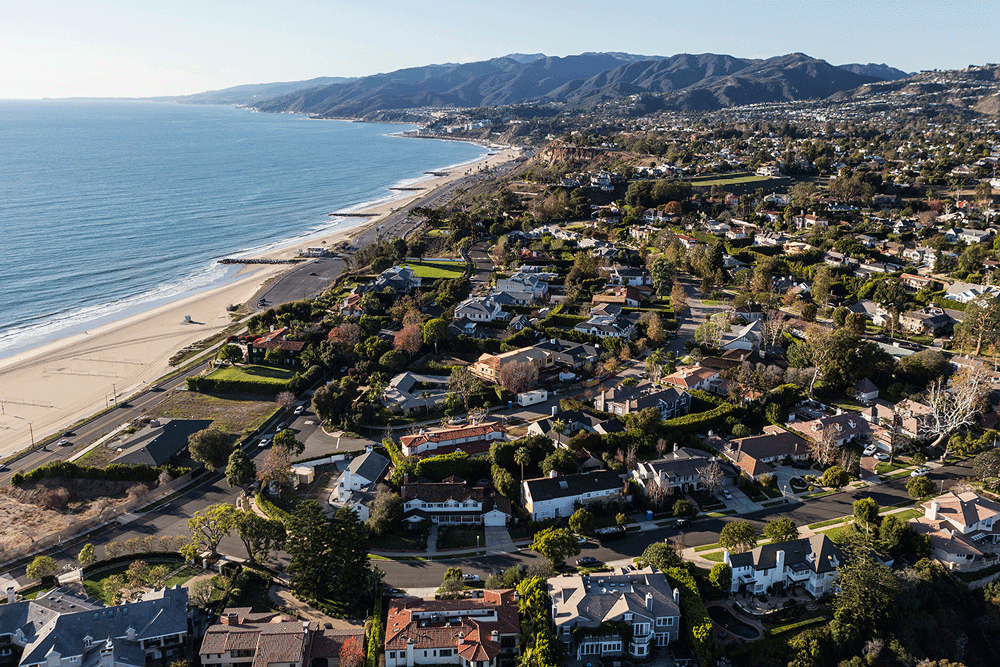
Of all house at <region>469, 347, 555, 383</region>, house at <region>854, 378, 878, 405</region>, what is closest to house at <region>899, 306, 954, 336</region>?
house at <region>854, 378, 878, 405</region>

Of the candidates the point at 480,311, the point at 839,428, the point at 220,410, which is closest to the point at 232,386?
the point at 220,410

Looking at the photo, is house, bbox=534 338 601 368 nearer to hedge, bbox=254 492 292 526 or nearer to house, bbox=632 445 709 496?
house, bbox=632 445 709 496

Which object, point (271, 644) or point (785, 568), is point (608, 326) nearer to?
point (785, 568)

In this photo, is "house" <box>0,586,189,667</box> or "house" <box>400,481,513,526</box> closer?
"house" <box>0,586,189,667</box>

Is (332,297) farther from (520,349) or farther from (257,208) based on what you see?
(257,208)

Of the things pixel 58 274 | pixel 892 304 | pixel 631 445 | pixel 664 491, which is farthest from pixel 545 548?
pixel 58 274
